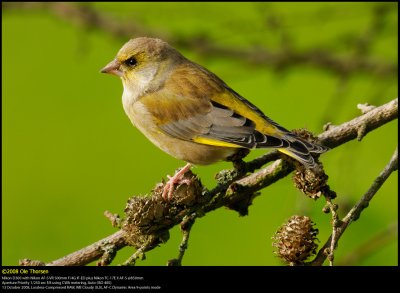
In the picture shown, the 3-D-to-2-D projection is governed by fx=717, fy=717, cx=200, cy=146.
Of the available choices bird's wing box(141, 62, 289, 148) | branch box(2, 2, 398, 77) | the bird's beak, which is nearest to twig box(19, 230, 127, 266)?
bird's wing box(141, 62, 289, 148)

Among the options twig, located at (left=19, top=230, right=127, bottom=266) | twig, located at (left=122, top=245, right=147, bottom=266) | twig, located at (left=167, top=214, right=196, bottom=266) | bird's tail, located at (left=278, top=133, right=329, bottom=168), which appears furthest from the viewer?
bird's tail, located at (left=278, top=133, right=329, bottom=168)

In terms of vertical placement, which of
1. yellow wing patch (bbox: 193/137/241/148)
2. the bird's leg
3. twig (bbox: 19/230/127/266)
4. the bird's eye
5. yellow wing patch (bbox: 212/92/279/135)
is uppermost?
the bird's eye

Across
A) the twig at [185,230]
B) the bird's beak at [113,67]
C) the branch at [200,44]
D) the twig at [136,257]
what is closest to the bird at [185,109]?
the bird's beak at [113,67]

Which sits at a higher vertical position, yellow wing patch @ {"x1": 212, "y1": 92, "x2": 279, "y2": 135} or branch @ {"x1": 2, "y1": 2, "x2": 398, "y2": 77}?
branch @ {"x1": 2, "y1": 2, "x2": 398, "y2": 77}

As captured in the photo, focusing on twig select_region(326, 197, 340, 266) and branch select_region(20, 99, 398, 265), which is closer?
twig select_region(326, 197, 340, 266)

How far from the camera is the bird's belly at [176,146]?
12.6 feet

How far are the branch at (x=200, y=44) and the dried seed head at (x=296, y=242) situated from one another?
2784 millimetres

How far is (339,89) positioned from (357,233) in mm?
1155

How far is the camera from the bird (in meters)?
3.76

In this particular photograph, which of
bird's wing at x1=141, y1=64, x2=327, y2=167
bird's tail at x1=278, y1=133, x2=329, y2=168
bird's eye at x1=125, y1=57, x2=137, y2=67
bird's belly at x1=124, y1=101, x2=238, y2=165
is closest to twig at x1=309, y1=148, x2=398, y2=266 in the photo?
bird's tail at x1=278, y1=133, x2=329, y2=168

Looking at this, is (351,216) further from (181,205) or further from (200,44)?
(200,44)

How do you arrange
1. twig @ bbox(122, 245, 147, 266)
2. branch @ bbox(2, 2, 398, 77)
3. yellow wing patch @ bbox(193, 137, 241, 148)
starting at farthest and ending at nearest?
branch @ bbox(2, 2, 398, 77) → yellow wing patch @ bbox(193, 137, 241, 148) → twig @ bbox(122, 245, 147, 266)

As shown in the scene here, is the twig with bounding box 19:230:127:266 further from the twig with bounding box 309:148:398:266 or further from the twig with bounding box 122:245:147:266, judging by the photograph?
the twig with bounding box 309:148:398:266
